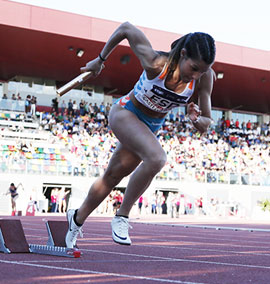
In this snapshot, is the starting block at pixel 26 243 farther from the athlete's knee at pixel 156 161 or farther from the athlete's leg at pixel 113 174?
the athlete's knee at pixel 156 161

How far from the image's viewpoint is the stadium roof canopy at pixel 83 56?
83.9 feet

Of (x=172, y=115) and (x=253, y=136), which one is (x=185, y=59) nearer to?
(x=172, y=115)

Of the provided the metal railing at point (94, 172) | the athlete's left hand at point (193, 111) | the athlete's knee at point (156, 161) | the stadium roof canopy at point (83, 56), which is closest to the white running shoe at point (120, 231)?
the athlete's knee at point (156, 161)

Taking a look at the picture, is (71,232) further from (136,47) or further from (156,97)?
(136,47)

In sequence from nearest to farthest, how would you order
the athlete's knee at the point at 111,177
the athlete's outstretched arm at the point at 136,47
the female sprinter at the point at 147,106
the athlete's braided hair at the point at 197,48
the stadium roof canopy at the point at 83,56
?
the athlete's braided hair at the point at 197,48, the female sprinter at the point at 147,106, the athlete's outstretched arm at the point at 136,47, the athlete's knee at the point at 111,177, the stadium roof canopy at the point at 83,56

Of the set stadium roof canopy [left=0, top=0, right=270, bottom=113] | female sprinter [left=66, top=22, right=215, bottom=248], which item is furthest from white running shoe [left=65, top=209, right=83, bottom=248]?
stadium roof canopy [left=0, top=0, right=270, bottom=113]

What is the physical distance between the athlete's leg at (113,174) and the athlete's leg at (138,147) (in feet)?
0.35

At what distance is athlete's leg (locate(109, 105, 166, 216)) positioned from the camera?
4191 millimetres

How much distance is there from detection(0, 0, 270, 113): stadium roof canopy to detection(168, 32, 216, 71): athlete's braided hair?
21.9 meters

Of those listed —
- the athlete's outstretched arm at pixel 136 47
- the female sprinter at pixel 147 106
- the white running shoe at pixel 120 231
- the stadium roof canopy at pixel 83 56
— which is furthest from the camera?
the stadium roof canopy at pixel 83 56

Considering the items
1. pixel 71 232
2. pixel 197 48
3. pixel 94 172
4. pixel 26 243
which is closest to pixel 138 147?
pixel 197 48

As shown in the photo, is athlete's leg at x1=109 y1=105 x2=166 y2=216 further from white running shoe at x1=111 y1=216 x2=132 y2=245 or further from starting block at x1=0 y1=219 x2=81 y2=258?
starting block at x1=0 y1=219 x2=81 y2=258

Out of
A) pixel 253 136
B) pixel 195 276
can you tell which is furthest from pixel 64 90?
pixel 253 136

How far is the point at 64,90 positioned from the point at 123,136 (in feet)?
1.95
